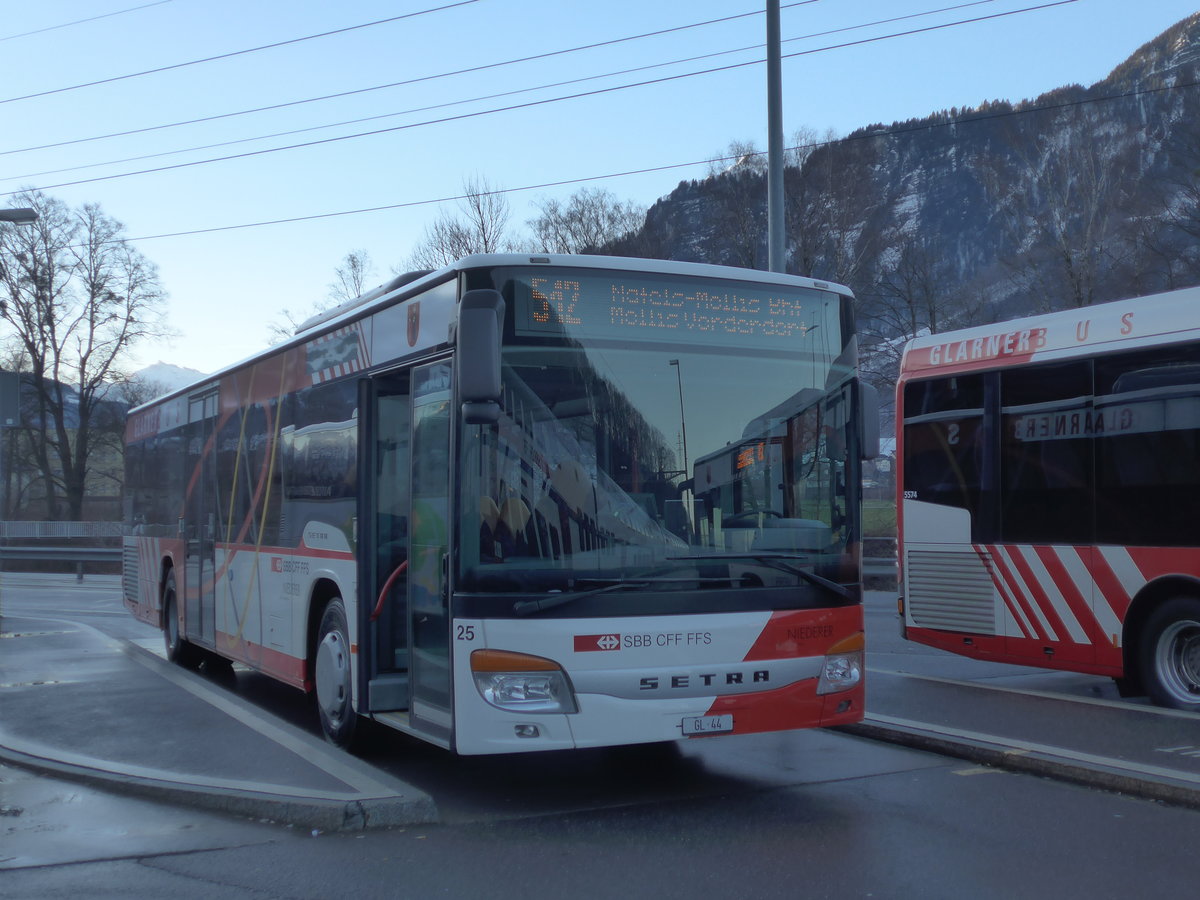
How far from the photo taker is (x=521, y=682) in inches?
250

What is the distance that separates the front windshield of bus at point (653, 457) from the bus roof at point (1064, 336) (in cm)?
360

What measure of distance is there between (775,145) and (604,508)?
26.2ft

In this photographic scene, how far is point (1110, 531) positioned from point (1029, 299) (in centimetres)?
3391

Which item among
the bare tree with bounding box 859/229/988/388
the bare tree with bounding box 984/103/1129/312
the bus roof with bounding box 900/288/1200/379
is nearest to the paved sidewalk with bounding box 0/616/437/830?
the bus roof with bounding box 900/288/1200/379

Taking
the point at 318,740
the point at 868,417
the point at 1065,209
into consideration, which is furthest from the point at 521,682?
the point at 1065,209

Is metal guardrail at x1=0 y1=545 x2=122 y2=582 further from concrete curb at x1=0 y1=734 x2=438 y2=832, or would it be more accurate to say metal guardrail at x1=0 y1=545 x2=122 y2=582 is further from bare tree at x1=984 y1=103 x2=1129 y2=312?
concrete curb at x1=0 y1=734 x2=438 y2=832

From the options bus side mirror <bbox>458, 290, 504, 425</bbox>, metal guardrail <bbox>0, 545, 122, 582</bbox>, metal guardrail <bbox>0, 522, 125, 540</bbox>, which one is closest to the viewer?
bus side mirror <bbox>458, 290, 504, 425</bbox>

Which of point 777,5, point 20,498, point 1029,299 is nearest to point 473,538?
point 777,5

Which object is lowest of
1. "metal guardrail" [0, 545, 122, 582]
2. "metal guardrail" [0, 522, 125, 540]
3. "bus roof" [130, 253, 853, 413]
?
"metal guardrail" [0, 545, 122, 582]

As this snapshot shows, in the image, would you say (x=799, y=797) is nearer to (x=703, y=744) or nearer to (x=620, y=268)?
(x=703, y=744)

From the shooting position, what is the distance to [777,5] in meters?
13.8

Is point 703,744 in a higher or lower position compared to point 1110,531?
lower

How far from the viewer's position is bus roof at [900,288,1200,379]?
922cm

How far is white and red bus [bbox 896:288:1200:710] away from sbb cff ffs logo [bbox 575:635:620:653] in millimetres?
4881
